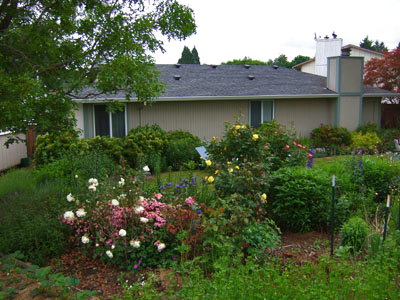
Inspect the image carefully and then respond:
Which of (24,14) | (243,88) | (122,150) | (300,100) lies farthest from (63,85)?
(300,100)

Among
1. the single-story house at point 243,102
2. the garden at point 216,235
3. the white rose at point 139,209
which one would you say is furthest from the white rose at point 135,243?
the single-story house at point 243,102

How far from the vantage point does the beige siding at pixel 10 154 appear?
42.2 ft

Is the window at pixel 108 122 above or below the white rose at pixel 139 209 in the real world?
above

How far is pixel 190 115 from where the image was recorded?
1543 cm

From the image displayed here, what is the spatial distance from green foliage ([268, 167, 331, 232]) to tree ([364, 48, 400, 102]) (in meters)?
17.7

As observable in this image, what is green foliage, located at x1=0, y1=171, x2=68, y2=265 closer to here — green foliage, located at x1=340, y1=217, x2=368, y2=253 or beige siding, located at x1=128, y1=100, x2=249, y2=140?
green foliage, located at x1=340, y1=217, x2=368, y2=253

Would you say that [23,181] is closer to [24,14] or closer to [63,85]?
[63,85]

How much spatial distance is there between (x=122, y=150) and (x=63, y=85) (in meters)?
5.71

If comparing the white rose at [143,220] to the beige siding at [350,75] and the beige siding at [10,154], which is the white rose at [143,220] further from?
the beige siding at [350,75]

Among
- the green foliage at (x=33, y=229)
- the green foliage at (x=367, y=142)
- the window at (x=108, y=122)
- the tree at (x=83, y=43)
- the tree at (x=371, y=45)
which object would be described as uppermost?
the tree at (x=371, y=45)

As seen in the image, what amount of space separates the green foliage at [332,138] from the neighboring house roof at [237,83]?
1667 millimetres

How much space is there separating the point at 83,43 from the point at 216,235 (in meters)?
3.87

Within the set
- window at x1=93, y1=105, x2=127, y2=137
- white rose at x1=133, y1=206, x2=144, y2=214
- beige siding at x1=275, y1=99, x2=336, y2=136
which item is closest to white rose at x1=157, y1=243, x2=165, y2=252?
white rose at x1=133, y1=206, x2=144, y2=214

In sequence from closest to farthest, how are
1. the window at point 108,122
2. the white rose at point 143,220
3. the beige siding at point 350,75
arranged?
1. the white rose at point 143,220
2. the window at point 108,122
3. the beige siding at point 350,75
